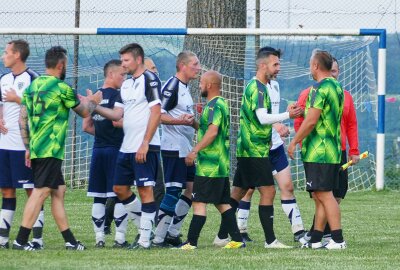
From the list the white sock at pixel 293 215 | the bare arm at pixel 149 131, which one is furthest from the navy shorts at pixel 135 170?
the white sock at pixel 293 215

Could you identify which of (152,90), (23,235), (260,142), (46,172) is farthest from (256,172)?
(23,235)

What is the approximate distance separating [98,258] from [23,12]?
11.0 m

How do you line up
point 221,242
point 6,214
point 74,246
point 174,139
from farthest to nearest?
1. point 174,139
2. point 221,242
3. point 6,214
4. point 74,246

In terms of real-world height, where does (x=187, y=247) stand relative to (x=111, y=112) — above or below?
below

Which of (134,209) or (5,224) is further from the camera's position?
(134,209)

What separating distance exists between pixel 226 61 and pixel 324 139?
7672 mm

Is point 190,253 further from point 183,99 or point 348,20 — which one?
point 348,20

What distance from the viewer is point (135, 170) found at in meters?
11.8

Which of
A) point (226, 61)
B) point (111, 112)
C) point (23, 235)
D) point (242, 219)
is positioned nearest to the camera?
point (23, 235)

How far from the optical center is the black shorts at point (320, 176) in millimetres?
11688

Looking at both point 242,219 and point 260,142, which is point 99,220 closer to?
point 242,219

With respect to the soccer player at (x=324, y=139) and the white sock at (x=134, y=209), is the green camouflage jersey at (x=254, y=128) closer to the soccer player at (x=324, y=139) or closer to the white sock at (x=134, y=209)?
the soccer player at (x=324, y=139)

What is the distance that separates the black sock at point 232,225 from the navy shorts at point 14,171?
1.93 meters

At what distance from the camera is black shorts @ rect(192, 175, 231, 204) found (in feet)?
38.8
